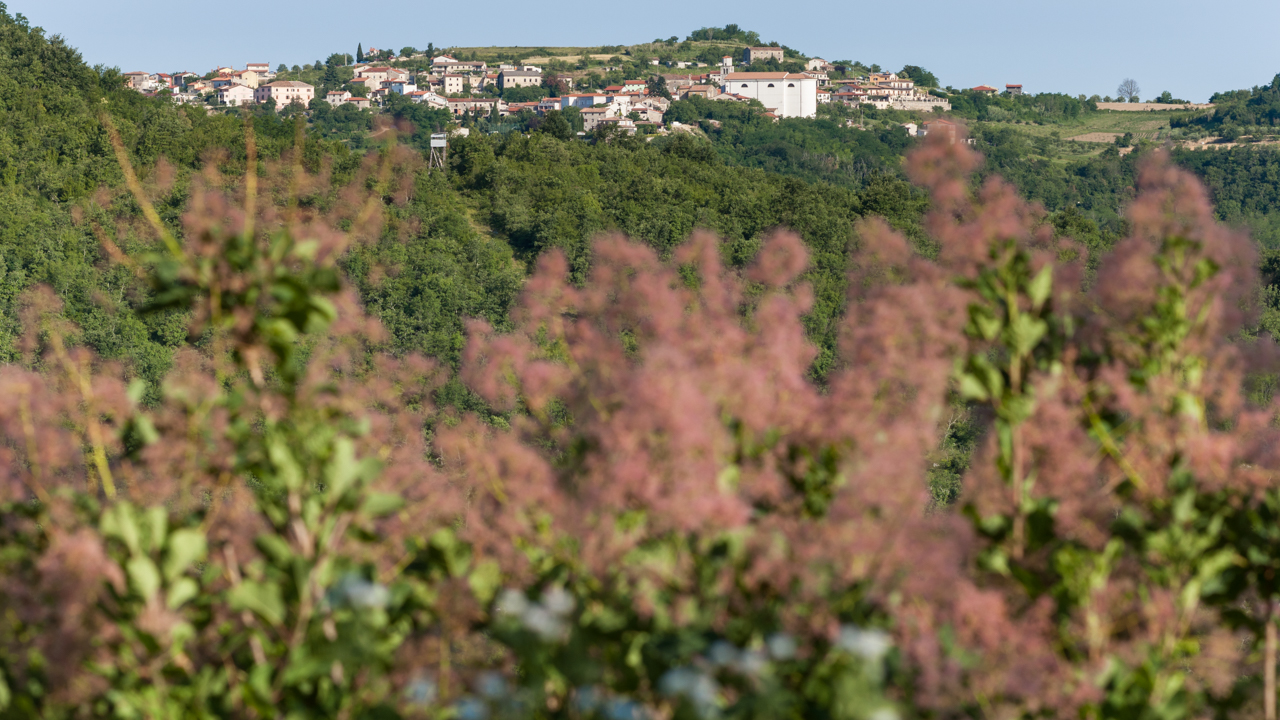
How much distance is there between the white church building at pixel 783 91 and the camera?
13000 centimetres

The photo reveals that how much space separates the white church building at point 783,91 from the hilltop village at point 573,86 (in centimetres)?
11

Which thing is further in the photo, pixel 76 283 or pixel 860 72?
pixel 860 72

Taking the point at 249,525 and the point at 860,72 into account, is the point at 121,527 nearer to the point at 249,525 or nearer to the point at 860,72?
the point at 249,525

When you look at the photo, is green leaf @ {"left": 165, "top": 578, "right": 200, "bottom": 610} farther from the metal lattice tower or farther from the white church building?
the white church building

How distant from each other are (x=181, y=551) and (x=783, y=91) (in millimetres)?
133439

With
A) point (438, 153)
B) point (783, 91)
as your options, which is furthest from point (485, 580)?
point (783, 91)

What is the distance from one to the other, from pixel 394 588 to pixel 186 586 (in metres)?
0.31

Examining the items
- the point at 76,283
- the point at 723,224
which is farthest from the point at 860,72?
the point at 76,283

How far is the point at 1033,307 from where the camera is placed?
89.9 inches

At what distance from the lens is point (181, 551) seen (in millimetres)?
1824

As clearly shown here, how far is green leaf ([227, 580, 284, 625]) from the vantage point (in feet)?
5.94

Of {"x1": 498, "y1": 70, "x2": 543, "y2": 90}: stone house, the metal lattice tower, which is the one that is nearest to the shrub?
the metal lattice tower

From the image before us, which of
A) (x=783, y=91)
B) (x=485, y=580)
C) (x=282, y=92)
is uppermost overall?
(x=783, y=91)

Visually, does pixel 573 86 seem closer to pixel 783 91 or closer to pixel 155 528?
pixel 783 91
